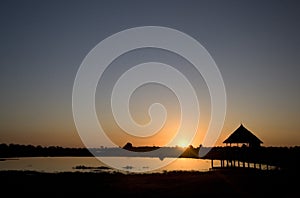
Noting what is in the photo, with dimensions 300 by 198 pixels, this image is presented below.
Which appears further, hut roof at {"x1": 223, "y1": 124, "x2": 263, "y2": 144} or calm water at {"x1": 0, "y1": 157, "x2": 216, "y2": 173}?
calm water at {"x1": 0, "y1": 157, "x2": 216, "y2": 173}

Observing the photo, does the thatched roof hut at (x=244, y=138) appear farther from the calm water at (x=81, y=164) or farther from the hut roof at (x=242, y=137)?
the calm water at (x=81, y=164)

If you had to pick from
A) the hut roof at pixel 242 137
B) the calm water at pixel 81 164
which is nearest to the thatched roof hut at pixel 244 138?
the hut roof at pixel 242 137

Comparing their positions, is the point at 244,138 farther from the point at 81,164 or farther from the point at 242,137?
the point at 81,164

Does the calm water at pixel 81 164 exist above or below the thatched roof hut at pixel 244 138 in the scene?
below

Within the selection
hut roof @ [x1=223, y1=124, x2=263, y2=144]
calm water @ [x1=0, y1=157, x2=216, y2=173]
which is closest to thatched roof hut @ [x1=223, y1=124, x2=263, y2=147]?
hut roof @ [x1=223, y1=124, x2=263, y2=144]

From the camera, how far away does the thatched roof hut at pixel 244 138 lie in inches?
1724

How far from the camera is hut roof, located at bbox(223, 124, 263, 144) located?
43.8 meters

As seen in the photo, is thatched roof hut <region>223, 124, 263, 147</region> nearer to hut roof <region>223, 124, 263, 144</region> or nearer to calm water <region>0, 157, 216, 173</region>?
hut roof <region>223, 124, 263, 144</region>

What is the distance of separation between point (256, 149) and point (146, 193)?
20380 millimetres

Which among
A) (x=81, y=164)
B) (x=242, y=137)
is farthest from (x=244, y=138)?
(x=81, y=164)

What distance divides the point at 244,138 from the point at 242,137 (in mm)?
275

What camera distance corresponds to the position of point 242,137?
43.8m

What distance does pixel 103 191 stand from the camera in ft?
87.0

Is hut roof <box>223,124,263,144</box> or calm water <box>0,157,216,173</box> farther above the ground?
hut roof <box>223,124,263,144</box>
